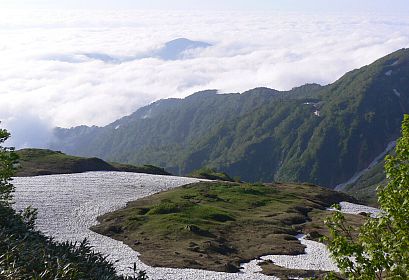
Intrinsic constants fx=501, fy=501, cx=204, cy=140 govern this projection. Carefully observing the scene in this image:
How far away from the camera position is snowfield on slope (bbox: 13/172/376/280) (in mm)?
50031

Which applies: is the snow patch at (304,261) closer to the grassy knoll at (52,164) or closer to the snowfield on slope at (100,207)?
the snowfield on slope at (100,207)

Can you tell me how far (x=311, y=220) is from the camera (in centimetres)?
8356

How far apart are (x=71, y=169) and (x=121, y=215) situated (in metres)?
46.7

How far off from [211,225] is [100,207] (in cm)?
1931

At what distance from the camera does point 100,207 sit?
79938 millimetres

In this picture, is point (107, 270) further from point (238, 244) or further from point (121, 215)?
point (121, 215)

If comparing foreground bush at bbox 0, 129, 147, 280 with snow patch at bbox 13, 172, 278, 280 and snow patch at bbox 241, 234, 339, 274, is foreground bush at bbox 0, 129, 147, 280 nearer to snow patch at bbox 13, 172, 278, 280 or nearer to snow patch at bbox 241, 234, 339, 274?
snow patch at bbox 13, 172, 278, 280

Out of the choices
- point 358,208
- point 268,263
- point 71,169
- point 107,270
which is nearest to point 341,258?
point 107,270

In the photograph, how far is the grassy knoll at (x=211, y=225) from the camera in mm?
57125

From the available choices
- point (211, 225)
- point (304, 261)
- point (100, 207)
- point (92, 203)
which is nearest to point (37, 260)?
point (304, 261)

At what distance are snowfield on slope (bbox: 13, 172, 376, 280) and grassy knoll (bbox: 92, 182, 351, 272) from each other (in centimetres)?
195

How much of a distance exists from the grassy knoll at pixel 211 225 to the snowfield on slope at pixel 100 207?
1.95 m

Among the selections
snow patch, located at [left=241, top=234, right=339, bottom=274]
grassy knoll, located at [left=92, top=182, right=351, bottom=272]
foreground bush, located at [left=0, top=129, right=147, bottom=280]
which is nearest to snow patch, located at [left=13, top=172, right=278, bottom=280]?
grassy knoll, located at [left=92, top=182, right=351, bottom=272]

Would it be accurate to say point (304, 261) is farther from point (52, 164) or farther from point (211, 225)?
point (52, 164)
